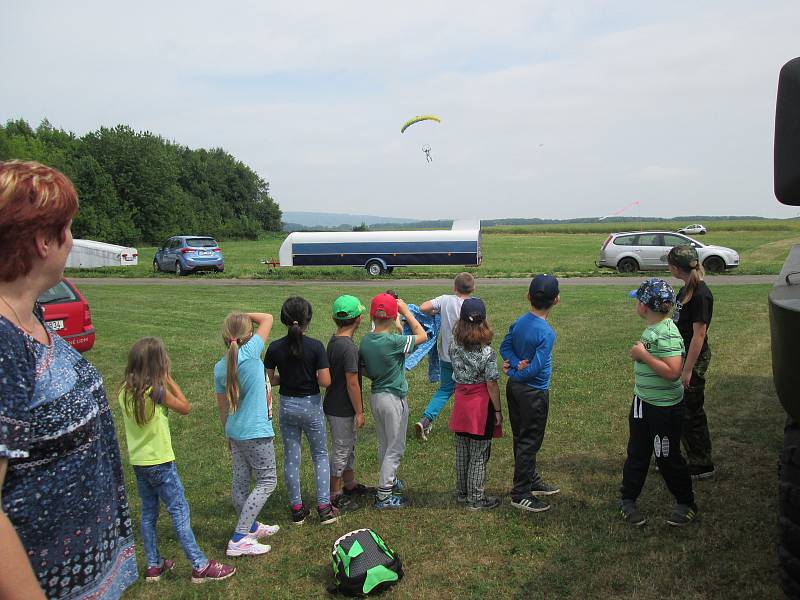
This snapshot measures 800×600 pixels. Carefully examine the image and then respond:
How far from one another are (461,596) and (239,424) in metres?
1.85

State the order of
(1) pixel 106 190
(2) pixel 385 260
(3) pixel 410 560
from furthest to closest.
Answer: (1) pixel 106 190 → (2) pixel 385 260 → (3) pixel 410 560

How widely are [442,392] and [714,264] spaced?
20.2 metres

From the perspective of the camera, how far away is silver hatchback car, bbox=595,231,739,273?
23.4m

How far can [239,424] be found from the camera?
14.4 feet

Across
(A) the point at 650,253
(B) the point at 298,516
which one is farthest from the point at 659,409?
(A) the point at 650,253

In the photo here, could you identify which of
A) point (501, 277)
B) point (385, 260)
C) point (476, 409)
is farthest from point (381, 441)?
point (385, 260)

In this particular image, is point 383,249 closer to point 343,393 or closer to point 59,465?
point 343,393

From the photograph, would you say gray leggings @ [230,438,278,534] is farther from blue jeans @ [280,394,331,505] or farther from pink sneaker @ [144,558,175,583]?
pink sneaker @ [144,558,175,583]

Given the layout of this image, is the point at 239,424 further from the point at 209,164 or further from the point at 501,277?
the point at 209,164

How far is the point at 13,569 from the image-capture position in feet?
4.50

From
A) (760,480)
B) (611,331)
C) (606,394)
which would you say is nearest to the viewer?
(760,480)

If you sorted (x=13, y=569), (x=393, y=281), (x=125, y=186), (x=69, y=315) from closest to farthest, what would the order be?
1. (x=13, y=569)
2. (x=69, y=315)
3. (x=393, y=281)
4. (x=125, y=186)

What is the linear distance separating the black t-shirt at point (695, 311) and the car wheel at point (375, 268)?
22817mm

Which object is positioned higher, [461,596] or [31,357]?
[31,357]
